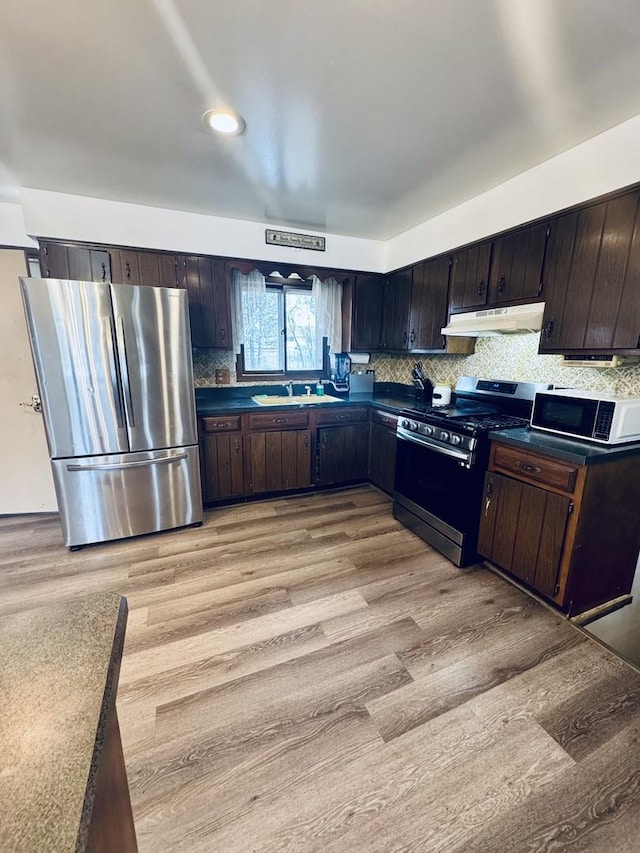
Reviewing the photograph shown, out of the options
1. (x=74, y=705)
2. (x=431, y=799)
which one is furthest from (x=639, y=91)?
(x=431, y=799)

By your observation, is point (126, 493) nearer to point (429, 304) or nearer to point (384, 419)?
point (384, 419)

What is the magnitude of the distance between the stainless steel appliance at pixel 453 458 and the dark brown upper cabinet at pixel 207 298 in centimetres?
181

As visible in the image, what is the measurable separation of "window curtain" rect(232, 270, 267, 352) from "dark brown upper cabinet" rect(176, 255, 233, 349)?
20 cm

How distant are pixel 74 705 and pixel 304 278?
11.6 feet

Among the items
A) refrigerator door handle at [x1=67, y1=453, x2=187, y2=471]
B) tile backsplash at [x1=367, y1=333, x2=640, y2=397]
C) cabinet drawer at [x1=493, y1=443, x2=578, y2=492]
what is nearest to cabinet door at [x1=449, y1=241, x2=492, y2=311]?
tile backsplash at [x1=367, y1=333, x2=640, y2=397]

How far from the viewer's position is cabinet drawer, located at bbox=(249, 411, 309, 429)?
3143mm

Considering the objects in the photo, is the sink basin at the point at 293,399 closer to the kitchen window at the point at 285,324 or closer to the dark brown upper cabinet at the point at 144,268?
the kitchen window at the point at 285,324

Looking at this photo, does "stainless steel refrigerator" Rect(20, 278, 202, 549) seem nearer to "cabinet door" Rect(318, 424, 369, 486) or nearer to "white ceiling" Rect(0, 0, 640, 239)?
"white ceiling" Rect(0, 0, 640, 239)

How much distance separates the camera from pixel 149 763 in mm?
1255

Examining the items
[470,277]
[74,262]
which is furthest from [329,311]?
[74,262]

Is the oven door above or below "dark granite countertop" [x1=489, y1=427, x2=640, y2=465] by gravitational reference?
below

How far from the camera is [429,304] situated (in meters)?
3.12

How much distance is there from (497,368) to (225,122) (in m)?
2.40

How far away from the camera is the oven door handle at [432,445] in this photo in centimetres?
225
